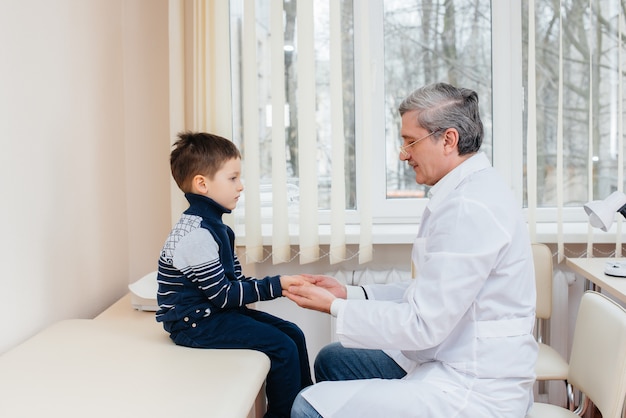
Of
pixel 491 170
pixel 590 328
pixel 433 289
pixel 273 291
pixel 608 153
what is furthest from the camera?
pixel 608 153

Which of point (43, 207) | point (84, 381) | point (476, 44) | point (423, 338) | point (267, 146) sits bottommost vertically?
point (84, 381)

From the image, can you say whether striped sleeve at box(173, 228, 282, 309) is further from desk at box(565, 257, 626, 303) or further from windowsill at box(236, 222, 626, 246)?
desk at box(565, 257, 626, 303)

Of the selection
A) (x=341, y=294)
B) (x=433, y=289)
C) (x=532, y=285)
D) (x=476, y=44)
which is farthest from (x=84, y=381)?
(x=476, y=44)

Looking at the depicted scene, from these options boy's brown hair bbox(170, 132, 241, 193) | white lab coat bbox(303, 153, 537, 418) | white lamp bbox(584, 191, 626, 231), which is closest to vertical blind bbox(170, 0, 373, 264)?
boy's brown hair bbox(170, 132, 241, 193)

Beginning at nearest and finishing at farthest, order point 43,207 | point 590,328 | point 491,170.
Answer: point 491,170 → point 590,328 → point 43,207

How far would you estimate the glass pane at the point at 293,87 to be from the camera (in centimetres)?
261

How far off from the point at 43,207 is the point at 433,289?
1.27 meters

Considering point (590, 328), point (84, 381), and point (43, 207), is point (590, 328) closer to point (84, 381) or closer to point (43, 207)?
point (84, 381)

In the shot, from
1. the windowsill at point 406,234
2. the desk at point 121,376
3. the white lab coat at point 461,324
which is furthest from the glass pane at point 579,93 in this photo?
the desk at point 121,376

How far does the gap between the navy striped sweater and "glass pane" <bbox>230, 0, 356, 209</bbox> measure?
0.77m

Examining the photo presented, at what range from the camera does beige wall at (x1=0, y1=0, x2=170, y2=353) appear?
5.97 ft

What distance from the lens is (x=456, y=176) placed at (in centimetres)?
151

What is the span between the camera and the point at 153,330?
2.00 meters

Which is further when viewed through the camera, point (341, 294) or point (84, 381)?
point (341, 294)
